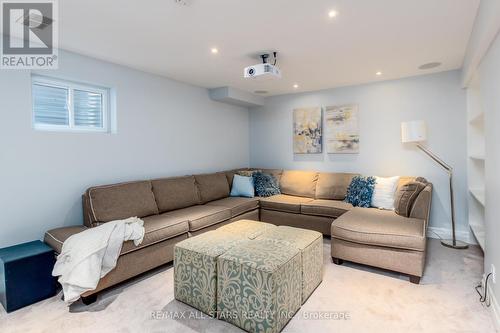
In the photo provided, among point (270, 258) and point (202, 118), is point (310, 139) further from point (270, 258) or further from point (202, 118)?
point (270, 258)

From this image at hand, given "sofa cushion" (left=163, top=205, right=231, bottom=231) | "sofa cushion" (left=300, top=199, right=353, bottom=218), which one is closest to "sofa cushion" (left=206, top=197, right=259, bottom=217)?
"sofa cushion" (left=163, top=205, right=231, bottom=231)

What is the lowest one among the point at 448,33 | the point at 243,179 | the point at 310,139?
the point at 243,179

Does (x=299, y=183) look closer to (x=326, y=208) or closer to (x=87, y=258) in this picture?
(x=326, y=208)

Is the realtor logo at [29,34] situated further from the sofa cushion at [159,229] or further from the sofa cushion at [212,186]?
the sofa cushion at [212,186]

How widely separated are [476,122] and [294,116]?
8.53 ft

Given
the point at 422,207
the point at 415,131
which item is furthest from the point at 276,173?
the point at 422,207

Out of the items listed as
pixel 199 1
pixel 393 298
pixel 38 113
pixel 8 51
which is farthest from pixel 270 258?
pixel 8 51

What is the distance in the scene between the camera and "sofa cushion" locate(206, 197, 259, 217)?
12.6 ft

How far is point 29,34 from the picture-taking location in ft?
8.20

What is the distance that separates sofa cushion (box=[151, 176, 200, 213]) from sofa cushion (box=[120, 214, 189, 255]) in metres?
0.27

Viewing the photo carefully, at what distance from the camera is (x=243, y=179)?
4609mm

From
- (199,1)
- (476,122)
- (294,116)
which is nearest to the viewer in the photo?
(199,1)

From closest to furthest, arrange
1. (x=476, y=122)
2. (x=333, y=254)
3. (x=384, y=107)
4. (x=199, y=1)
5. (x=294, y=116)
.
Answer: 1. (x=199, y=1)
2. (x=333, y=254)
3. (x=476, y=122)
4. (x=384, y=107)
5. (x=294, y=116)

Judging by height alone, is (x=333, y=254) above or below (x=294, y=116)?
below
